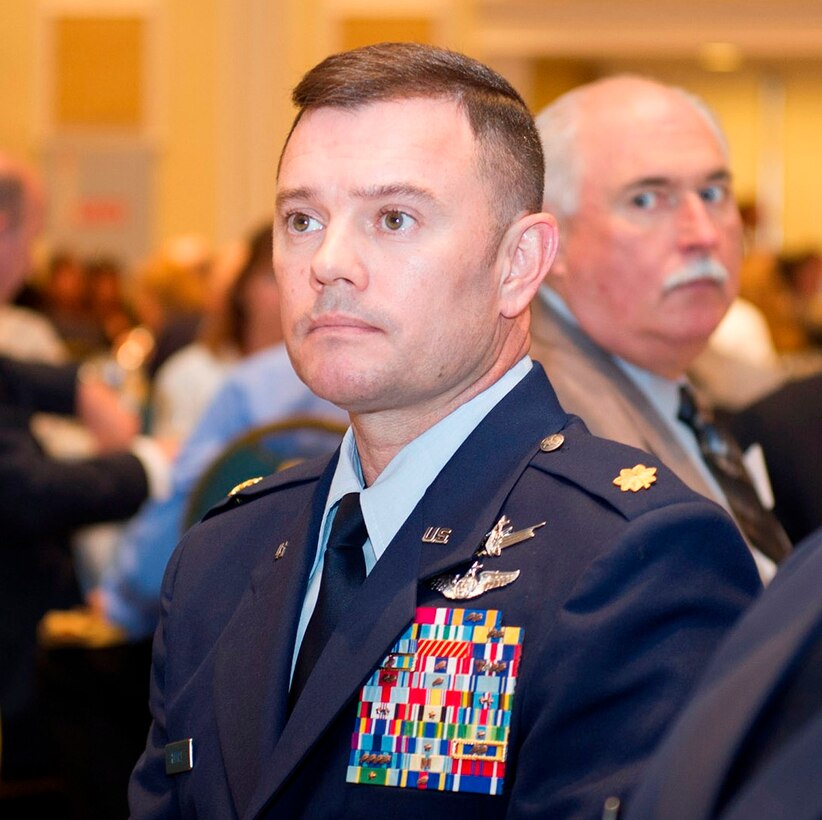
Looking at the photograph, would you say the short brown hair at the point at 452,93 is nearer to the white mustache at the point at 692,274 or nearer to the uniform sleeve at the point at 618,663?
the uniform sleeve at the point at 618,663

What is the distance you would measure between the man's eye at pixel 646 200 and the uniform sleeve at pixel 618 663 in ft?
3.41

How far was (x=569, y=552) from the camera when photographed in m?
1.35

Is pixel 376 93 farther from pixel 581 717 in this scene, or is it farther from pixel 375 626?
pixel 581 717

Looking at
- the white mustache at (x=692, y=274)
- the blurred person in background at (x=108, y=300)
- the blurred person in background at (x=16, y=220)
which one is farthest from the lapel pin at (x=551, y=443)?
the blurred person in background at (x=108, y=300)

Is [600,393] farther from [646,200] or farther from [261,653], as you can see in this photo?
[261,653]

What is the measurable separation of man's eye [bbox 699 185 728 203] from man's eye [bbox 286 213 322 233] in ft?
3.20

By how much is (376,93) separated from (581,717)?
623 mm

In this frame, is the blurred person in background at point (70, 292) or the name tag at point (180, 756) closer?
the name tag at point (180, 756)

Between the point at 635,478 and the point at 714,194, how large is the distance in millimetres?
1040

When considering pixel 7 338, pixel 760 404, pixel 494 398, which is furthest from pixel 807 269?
pixel 494 398

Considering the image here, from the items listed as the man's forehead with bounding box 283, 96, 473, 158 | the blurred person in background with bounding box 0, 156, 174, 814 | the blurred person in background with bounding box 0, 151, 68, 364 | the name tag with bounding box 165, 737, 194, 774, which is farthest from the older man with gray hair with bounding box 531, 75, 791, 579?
the blurred person in background with bounding box 0, 151, 68, 364

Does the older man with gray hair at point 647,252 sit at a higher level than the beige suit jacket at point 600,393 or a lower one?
higher

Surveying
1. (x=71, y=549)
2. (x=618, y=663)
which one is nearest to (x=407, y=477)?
(x=618, y=663)

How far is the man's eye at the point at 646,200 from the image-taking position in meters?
2.27
